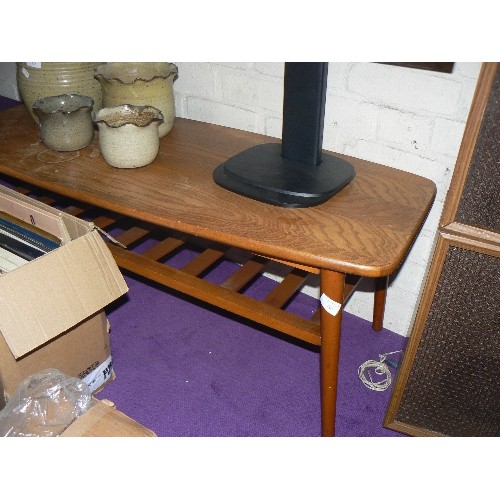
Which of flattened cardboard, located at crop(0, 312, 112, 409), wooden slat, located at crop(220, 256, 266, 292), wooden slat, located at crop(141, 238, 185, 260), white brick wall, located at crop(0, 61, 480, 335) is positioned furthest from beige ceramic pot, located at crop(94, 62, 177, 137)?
flattened cardboard, located at crop(0, 312, 112, 409)

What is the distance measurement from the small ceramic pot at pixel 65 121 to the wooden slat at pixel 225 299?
0.28 meters

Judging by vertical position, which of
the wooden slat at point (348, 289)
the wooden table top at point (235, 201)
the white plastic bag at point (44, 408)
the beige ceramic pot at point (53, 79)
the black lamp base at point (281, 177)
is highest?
the beige ceramic pot at point (53, 79)

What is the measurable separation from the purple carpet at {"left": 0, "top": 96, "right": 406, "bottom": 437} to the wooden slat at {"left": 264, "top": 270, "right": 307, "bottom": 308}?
0.83 ft

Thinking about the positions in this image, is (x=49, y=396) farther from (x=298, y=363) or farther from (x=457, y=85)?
→ (x=457, y=85)

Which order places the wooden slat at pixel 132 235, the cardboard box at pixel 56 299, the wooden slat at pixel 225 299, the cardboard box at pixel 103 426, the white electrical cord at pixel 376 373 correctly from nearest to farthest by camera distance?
the cardboard box at pixel 103 426
the cardboard box at pixel 56 299
the wooden slat at pixel 225 299
the white electrical cord at pixel 376 373
the wooden slat at pixel 132 235

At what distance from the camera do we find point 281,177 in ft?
3.34

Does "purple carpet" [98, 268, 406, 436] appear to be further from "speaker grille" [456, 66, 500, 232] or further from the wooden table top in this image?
"speaker grille" [456, 66, 500, 232]

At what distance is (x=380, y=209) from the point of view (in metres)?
0.98

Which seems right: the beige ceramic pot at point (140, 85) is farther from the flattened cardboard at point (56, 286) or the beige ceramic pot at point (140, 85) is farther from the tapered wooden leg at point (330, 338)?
the tapered wooden leg at point (330, 338)

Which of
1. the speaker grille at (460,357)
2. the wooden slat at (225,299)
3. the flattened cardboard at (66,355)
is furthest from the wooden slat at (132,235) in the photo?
the speaker grille at (460,357)

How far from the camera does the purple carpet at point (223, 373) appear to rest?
1.21m
